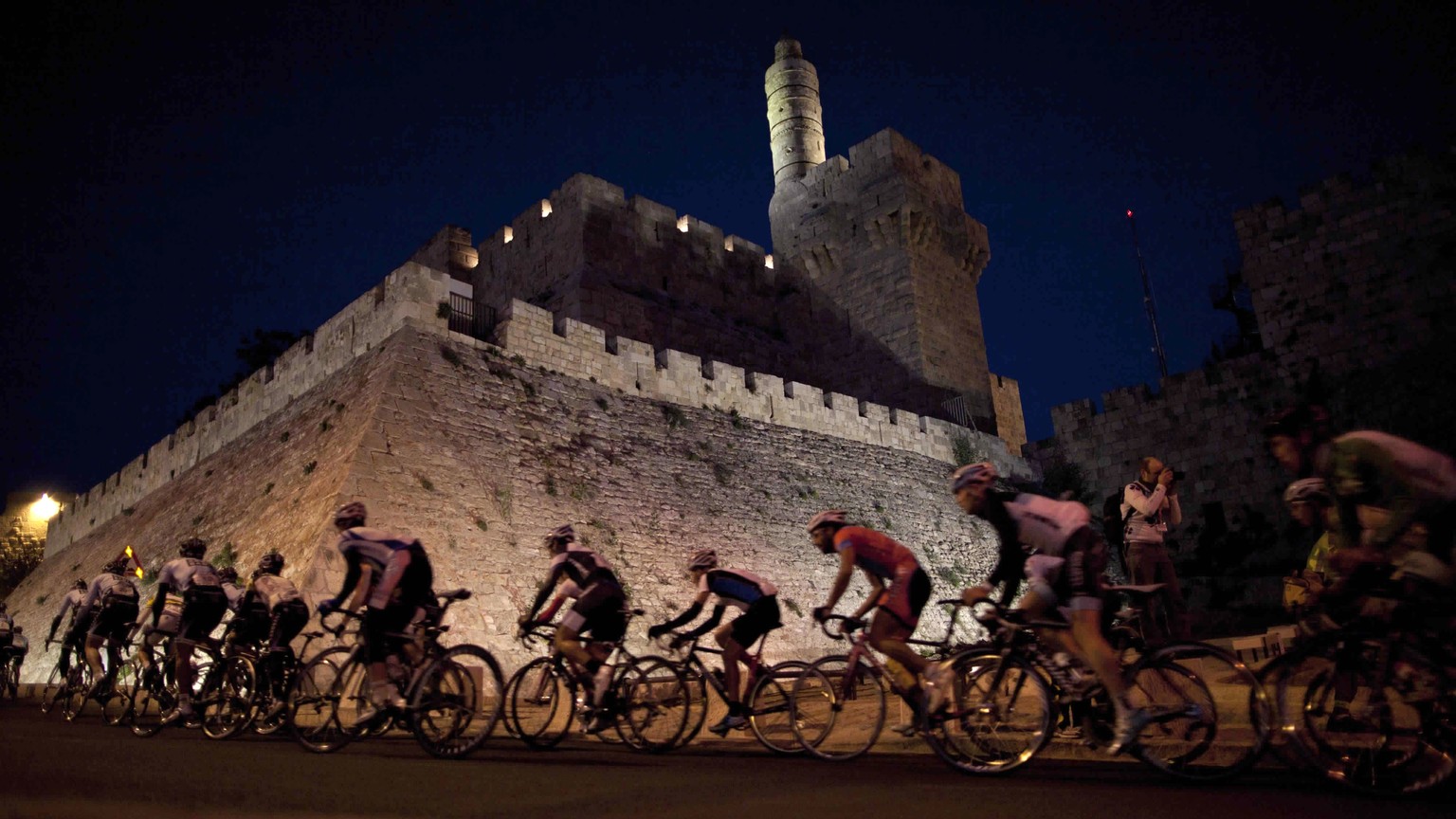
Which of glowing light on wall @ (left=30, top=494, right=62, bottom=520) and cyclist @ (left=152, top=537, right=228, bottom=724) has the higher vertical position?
glowing light on wall @ (left=30, top=494, right=62, bottom=520)

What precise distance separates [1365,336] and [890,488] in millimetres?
9502

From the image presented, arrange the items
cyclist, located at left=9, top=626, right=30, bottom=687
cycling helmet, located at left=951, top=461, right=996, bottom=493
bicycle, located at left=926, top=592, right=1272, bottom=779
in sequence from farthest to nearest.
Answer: cyclist, located at left=9, top=626, right=30, bottom=687 < cycling helmet, located at left=951, top=461, right=996, bottom=493 < bicycle, located at left=926, top=592, right=1272, bottom=779

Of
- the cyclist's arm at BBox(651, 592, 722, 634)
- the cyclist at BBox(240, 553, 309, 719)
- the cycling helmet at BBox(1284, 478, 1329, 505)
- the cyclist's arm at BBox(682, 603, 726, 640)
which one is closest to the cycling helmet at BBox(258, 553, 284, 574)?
the cyclist at BBox(240, 553, 309, 719)

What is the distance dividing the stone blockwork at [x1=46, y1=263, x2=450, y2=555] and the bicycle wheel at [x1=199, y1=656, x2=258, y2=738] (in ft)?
22.4

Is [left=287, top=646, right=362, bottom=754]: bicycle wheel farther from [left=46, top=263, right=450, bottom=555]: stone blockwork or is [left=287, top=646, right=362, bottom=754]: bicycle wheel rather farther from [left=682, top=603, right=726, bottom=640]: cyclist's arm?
[left=46, top=263, right=450, bottom=555]: stone blockwork

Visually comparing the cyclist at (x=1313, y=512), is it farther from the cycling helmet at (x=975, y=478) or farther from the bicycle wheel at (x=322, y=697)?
the bicycle wheel at (x=322, y=697)

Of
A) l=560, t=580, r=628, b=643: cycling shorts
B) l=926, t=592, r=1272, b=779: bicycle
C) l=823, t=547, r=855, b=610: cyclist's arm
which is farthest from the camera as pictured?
l=560, t=580, r=628, b=643: cycling shorts

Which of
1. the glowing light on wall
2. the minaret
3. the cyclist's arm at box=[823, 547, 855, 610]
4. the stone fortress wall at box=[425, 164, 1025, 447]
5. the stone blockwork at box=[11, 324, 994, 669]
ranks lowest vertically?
the cyclist's arm at box=[823, 547, 855, 610]

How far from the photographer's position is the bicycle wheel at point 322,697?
580 cm

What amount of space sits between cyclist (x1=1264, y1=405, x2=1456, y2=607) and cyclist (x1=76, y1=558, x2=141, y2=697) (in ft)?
33.0

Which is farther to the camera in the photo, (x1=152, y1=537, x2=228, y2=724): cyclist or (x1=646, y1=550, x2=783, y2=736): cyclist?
(x1=152, y1=537, x2=228, y2=724): cyclist

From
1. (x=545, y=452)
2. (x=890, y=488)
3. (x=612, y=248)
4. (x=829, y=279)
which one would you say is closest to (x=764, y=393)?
(x=890, y=488)

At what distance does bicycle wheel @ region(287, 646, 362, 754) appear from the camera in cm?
580

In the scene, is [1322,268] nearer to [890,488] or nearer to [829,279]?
[890,488]
